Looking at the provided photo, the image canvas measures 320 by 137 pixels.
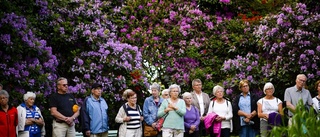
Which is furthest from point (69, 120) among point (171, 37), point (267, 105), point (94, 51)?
point (171, 37)

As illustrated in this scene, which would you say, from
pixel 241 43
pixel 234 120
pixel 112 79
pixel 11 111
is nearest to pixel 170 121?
pixel 234 120

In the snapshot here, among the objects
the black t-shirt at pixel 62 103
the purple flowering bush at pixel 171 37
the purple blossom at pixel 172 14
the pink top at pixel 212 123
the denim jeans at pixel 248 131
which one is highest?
the purple blossom at pixel 172 14

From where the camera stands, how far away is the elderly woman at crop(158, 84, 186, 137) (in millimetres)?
12531

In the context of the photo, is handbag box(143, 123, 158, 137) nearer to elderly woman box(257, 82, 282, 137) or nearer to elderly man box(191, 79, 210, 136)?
elderly man box(191, 79, 210, 136)

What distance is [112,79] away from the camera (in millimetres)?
16797

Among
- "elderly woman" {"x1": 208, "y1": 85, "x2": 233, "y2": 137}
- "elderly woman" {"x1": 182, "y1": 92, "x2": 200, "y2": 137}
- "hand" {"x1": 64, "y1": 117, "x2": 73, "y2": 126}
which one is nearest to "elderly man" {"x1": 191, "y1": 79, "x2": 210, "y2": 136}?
"elderly woman" {"x1": 208, "y1": 85, "x2": 233, "y2": 137}

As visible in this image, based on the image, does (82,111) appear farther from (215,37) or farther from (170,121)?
(215,37)

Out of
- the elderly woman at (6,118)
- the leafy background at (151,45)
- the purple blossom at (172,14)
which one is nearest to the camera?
the elderly woman at (6,118)

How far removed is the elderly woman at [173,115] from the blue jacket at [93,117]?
102cm

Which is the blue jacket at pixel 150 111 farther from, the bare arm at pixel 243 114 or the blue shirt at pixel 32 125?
the blue shirt at pixel 32 125

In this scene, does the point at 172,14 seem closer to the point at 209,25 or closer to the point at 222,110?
the point at 209,25

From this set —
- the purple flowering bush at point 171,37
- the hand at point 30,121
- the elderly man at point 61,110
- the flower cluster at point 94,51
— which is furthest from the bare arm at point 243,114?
the purple flowering bush at point 171,37

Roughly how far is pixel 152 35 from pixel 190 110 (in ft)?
25.1

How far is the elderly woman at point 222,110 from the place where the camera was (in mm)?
13156
